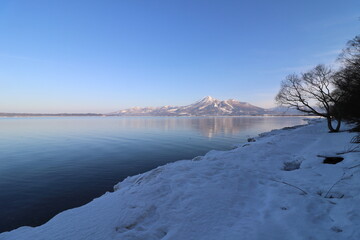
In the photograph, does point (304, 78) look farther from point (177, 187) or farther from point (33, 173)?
point (33, 173)

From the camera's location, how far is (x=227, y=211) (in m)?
5.71

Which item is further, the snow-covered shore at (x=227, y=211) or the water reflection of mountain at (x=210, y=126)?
the water reflection of mountain at (x=210, y=126)

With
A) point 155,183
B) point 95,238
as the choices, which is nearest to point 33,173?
point 155,183

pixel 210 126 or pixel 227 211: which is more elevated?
pixel 227 211

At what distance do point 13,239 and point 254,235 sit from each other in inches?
299

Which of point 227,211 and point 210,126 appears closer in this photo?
point 227,211

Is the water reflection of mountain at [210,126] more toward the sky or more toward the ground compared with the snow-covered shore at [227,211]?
more toward the ground

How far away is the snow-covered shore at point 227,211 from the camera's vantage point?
4.71m

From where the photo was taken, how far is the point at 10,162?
18.8 m

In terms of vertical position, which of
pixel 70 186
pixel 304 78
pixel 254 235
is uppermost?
pixel 304 78

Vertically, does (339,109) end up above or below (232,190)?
above

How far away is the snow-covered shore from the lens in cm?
471

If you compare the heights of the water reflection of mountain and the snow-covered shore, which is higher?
the snow-covered shore

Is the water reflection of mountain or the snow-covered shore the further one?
the water reflection of mountain
